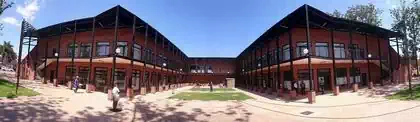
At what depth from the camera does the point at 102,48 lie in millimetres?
26578

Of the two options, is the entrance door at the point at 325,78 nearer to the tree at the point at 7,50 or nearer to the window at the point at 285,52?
the window at the point at 285,52

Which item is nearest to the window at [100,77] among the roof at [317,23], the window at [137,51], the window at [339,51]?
the window at [137,51]

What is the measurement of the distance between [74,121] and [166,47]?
3096cm

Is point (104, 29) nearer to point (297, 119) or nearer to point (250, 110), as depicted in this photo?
point (250, 110)

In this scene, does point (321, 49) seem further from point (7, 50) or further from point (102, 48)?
point (7, 50)

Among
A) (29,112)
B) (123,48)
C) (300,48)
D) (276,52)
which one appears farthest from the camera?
(276,52)

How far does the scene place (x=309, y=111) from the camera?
14.1m

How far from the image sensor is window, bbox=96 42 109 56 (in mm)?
26359

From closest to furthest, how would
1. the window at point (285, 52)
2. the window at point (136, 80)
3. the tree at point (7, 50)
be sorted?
1. the window at point (285, 52)
2. the window at point (136, 80)
3. the tree at point (7, 50)

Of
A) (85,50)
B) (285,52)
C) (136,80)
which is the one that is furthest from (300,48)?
(85,50)

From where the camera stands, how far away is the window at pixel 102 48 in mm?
26359

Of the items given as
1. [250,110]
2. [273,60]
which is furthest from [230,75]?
[250,110]

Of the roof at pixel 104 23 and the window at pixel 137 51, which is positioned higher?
Answer: the roof at pixel 104 23

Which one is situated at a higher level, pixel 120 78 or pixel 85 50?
pixel 85 50
